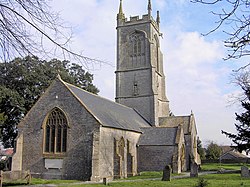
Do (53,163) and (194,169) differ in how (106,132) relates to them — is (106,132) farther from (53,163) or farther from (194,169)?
(194,169)

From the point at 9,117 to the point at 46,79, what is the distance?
6.37m

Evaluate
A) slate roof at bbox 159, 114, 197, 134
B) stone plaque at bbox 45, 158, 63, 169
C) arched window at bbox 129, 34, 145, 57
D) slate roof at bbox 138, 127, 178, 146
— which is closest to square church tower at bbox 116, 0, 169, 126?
arched window at bbox 129, 34, 145, 57

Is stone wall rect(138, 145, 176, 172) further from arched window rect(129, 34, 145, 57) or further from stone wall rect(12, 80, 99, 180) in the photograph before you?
arched window rect(129, 34, 145, 57)

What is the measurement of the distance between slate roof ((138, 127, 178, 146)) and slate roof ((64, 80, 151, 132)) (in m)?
1.03

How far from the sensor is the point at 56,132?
25500 mm

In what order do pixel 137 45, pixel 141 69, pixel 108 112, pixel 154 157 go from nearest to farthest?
pixel 108 112 → pixel 154 157 → pixel 141 69 → pixel 137 45

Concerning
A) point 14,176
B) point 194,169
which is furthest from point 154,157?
point 14,176

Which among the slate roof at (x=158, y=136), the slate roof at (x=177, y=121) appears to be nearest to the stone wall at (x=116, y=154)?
the slate roof at (x=158, y=136)

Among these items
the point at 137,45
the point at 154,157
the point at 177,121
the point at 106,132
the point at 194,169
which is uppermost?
the point at 137,45

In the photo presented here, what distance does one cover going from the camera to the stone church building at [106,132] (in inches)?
963

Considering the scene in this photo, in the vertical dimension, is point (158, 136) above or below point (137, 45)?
below

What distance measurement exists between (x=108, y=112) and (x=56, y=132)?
5.96m

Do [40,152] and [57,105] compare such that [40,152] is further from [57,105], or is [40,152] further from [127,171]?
[127,171]

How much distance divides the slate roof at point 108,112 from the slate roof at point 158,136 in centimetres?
103
